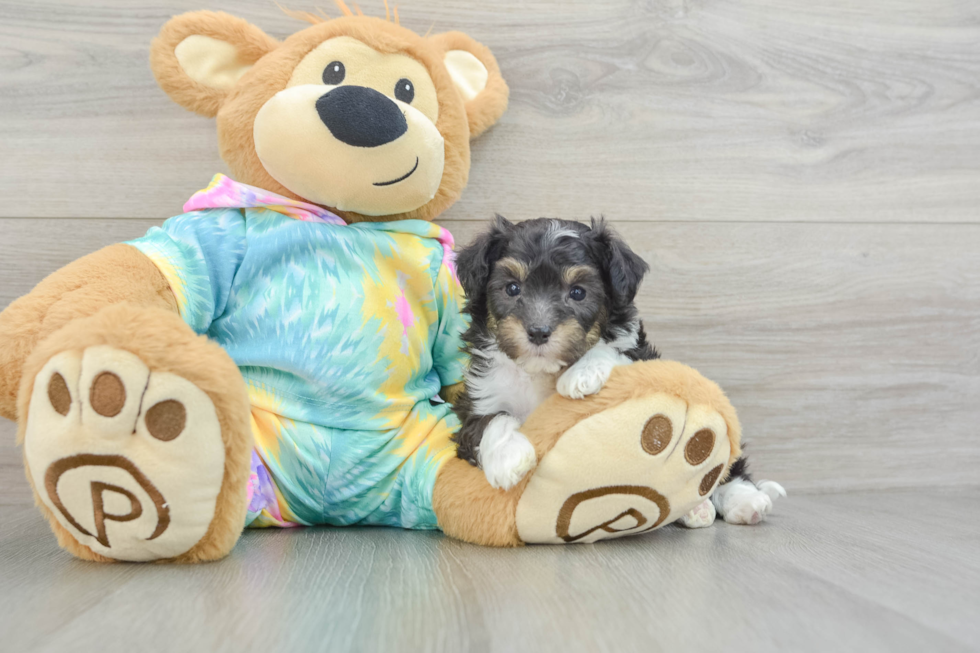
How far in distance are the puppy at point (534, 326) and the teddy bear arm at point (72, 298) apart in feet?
2.36

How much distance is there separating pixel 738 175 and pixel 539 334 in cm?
129

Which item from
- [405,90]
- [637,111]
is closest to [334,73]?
[405,90]

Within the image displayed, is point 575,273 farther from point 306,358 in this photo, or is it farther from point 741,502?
point 741,502

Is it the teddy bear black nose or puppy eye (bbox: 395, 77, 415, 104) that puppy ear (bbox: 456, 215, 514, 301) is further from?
puppy eye (bbox: 395, 77, 415, 104)

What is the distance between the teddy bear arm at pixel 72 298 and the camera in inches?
55.2

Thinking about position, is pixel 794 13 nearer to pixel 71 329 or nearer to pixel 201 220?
pixel 201 220

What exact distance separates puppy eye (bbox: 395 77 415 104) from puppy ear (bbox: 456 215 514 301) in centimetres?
43

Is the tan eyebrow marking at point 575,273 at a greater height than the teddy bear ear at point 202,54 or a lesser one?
lesser

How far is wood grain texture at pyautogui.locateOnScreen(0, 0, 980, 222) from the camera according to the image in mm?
2162

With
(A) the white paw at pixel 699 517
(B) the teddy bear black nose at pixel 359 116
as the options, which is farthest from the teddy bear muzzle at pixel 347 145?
(A) the white paw at pixel 699 517

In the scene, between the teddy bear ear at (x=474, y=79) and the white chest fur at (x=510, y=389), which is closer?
the white chest fur at (x=510, y=389)

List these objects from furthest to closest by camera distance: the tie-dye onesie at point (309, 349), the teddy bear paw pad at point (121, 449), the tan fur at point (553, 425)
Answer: the tie-dye onesie at point (309, 349) → the tan fur at point (553, 425) → the teddy bear paw pad at point (121, 449)

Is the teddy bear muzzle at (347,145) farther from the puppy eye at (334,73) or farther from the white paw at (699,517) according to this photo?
the white paw at (699,517)

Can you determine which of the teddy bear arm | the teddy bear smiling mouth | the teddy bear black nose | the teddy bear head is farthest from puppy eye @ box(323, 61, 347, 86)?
the teddy bear arm
